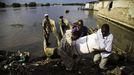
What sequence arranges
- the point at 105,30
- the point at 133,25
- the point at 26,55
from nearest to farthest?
the point at 105,30 → the point at 26,55 → the point at 133,25

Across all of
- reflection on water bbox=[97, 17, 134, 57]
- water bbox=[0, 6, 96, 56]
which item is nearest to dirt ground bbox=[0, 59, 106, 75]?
reflection on water bbox=[97, 17, 134, 57]

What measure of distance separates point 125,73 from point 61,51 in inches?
94.4

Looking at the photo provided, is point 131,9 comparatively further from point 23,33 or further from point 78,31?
point 78,31

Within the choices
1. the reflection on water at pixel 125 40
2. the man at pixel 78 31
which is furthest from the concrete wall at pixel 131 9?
the man at pixel 78 31

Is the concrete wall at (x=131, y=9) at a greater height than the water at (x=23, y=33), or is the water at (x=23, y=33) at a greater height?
the concrete wall at (x=131, y=9)

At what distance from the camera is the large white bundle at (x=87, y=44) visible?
8867 mm

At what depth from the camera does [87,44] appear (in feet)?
29.5

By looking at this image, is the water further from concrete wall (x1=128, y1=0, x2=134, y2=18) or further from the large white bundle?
concrete wall (x1=128, y1=0, x2=134, y2=18)

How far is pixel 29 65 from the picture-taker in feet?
34.4

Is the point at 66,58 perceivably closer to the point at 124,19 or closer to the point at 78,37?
the point at 78,37

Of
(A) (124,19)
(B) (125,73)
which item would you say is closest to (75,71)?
(B) (125,73)

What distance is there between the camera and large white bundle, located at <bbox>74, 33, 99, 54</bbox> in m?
8.87

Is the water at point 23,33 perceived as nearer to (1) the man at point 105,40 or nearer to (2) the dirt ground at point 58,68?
(2) the dirt ground at point 58,68

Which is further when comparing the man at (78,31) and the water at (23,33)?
the water at (23,33)
